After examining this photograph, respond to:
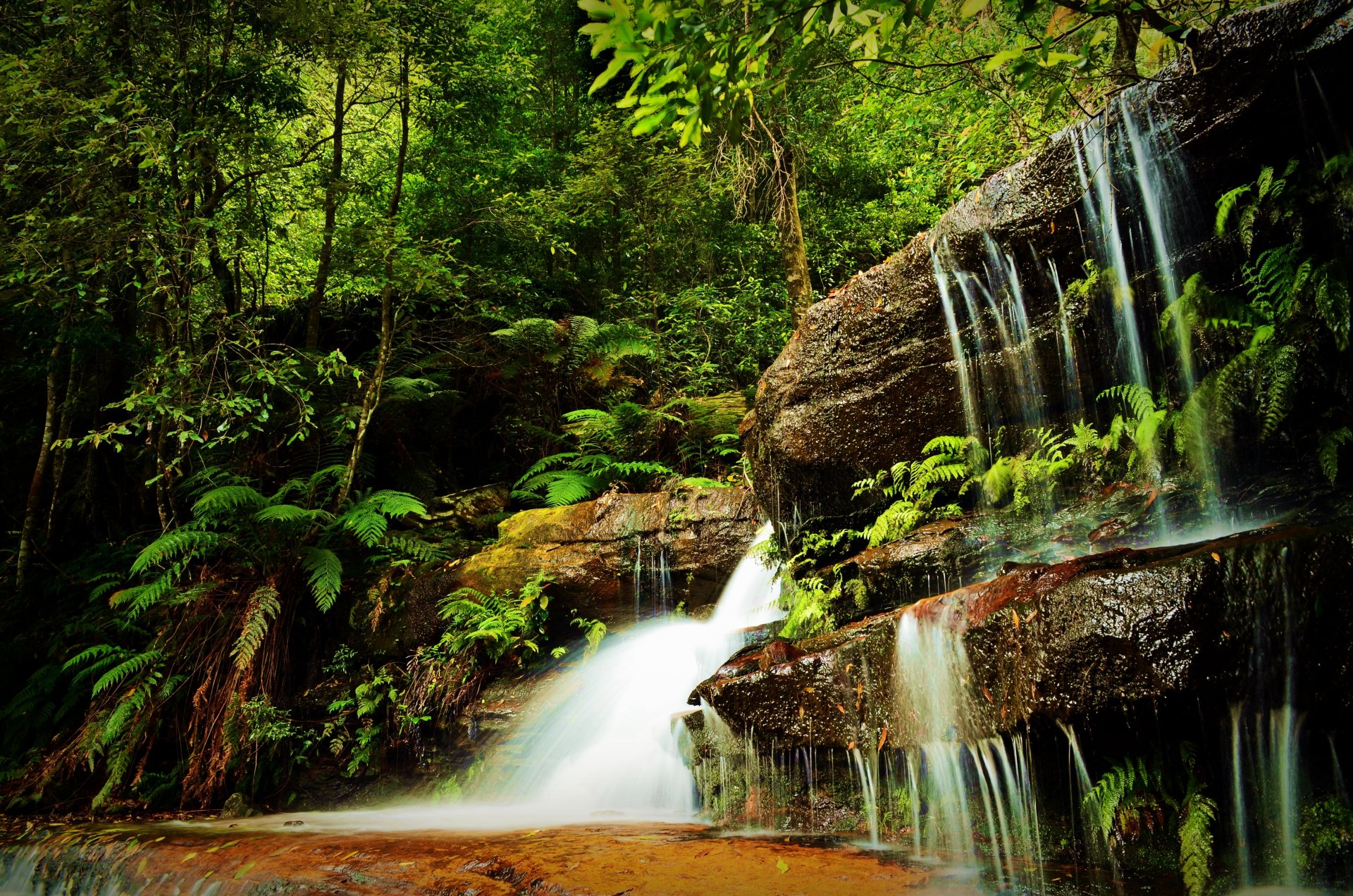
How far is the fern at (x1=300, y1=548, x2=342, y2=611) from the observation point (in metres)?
6.56

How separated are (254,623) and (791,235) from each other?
26.1 feet

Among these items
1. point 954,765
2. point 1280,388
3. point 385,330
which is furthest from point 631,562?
point 1280,388

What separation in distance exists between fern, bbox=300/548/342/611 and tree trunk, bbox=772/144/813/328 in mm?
6480

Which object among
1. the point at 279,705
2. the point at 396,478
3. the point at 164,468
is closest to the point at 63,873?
the point at 279,705

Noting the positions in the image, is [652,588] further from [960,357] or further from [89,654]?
[89,654]

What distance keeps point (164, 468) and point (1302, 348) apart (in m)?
8.93

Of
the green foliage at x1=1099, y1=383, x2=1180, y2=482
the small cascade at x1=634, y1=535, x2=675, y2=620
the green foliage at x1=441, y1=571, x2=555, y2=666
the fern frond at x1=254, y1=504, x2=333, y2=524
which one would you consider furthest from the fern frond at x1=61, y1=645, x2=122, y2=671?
the green foliage at x1=1099, y1=383, x2=1180, y2=482

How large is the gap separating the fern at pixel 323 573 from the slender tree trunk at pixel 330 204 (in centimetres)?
322

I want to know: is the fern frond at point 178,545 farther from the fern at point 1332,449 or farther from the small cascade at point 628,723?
the fern at point 1332,449

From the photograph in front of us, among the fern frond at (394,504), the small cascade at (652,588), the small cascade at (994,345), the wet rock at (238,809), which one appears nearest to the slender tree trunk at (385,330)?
the fern frond at (394,504)

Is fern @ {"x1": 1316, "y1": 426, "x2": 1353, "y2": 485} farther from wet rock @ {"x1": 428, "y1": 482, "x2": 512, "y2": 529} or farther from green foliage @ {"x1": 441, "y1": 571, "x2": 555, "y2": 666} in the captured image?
wet rock @ {"x1": 428, "y1": 482, "x2": 512, "y2": 529}

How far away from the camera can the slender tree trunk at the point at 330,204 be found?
8047mm

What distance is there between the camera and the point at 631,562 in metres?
7.32

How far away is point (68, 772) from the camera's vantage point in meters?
6.05
